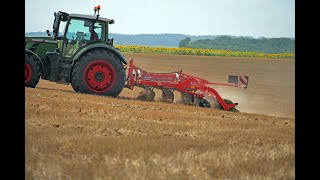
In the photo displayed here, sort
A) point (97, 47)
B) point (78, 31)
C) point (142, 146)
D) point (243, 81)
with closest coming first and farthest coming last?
point (142, 146) < point (97, 47) < point (78, 31) < point (243, 81)

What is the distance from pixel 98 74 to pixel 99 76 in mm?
50

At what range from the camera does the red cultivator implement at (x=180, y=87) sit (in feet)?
35.1

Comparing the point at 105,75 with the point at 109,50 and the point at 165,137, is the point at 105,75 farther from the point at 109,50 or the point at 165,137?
the point at 165,137

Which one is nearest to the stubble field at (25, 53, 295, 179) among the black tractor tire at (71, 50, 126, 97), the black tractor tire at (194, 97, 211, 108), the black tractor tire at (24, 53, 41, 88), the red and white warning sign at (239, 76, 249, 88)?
the black tractor tire at (71, 50, 126, 97)

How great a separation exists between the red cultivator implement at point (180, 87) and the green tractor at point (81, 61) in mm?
1532

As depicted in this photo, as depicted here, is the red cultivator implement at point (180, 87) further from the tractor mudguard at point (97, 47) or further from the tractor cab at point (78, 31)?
the tractor cab at point (78, 31)

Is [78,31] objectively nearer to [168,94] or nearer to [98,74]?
[98,74]

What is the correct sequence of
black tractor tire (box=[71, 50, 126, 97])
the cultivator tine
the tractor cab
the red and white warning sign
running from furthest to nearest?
1. the red and white warning sign
2. the cultivator tine
3. the tractor cab
4. black tractor tire (box=[71, 50, 126, 97])

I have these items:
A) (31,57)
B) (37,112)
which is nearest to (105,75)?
(31,57)

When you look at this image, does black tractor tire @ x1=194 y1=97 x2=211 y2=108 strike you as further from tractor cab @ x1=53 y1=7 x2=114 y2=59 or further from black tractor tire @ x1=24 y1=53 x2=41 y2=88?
black tractor tire @ x1=24 y1=53 x2=41 y2=88

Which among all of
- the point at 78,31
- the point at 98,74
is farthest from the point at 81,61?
the point at 78,31

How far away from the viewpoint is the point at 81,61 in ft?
29.5

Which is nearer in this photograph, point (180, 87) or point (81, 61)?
point (81, 61)

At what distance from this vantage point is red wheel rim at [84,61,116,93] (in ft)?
29.4
